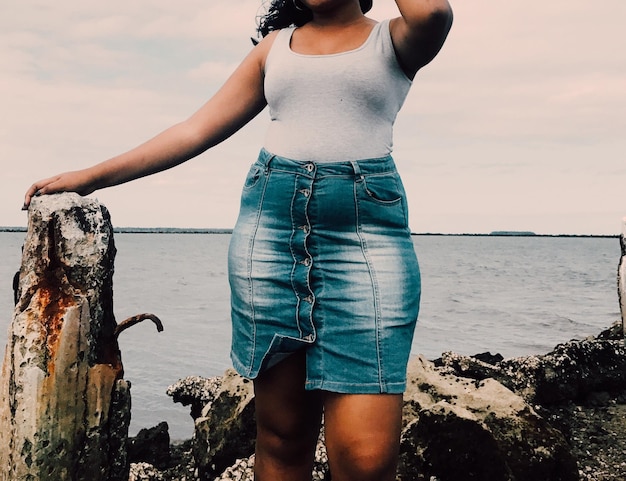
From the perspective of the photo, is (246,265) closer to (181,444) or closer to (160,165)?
(160,165)

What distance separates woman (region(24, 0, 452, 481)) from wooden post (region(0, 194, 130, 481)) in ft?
1.84

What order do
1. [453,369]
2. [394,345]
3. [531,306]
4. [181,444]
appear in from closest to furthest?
[394,345] → [453,369] → [181,444] → [531,306]

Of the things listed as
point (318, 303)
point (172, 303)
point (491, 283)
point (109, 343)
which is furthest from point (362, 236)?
point (491, 283)

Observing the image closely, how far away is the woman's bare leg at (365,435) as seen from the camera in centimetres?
214

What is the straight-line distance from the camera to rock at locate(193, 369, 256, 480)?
4.72 meters

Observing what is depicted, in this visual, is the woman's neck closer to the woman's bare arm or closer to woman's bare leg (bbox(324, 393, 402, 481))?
the woman's bare arm

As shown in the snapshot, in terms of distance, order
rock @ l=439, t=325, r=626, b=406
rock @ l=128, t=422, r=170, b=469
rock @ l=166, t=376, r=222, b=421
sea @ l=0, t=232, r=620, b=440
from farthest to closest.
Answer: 1. sea @ l=0, t=232, r=620, b=440
2. rock @ l=166, t=376, r=222, b=421
3. rock @ l=439, t=325, r=626, b=406
4. rock @ l=128, t=422, r=170, b=469

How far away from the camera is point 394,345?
7.19ft

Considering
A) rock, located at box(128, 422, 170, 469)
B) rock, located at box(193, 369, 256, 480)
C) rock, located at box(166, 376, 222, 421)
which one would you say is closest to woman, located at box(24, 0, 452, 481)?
rock, located at box(193, 369, 256, 480)

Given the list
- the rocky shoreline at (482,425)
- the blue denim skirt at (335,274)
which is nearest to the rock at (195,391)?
the rocky shoreline at (482,425)

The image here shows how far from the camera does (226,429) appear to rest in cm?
475

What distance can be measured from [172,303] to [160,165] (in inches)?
722

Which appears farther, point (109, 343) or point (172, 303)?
point (172, 303)

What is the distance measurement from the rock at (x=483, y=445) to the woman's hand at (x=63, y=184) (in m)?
2.37
